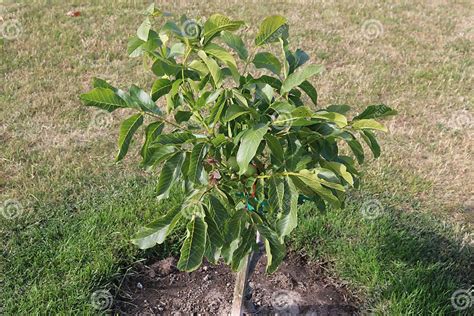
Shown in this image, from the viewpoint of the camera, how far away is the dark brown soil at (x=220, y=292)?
9.12ft

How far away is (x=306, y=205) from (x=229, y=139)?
1750 millimetres

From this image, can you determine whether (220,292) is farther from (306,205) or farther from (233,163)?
(233,163)

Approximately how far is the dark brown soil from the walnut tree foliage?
102cm

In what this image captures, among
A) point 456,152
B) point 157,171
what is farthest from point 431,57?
point 157,171

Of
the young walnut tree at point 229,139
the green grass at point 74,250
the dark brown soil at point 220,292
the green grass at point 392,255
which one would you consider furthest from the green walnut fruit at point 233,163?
the green grass at point 392,255

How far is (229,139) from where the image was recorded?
5.97 feet

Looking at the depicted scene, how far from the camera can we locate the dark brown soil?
9.12ft

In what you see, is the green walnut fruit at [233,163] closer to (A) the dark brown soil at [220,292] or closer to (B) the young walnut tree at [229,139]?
(B) the young walnut tree at [229,139]

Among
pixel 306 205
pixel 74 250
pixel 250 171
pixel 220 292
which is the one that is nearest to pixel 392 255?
pixel 306 205

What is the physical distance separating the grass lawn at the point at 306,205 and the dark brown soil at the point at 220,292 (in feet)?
0.33

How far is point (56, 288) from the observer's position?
2.78 metres

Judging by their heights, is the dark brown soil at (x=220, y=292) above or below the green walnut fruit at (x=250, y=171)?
below

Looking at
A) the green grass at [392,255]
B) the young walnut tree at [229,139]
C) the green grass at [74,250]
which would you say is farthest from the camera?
the green grass at [392,255]

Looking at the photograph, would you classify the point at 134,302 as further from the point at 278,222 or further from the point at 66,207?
the point at 278,222
